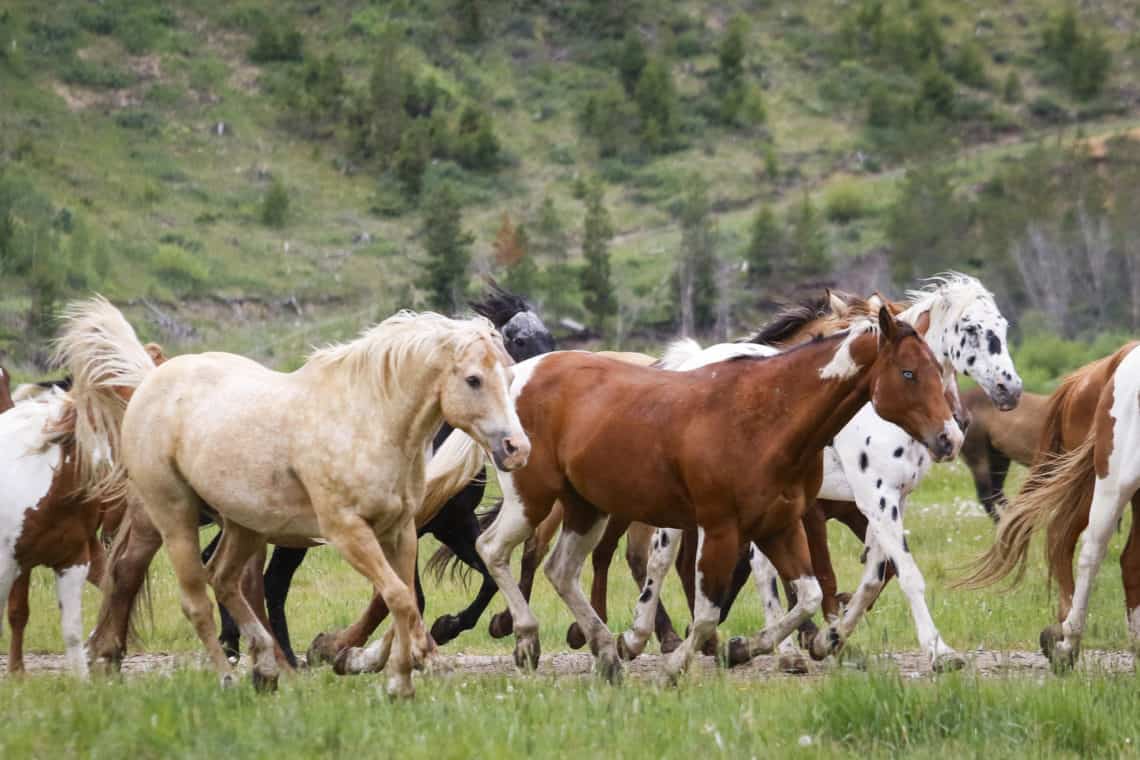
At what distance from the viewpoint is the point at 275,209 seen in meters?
46.0

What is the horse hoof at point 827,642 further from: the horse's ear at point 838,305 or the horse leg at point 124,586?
the horse leg at point 124,586

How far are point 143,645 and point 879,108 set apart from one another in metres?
51.3

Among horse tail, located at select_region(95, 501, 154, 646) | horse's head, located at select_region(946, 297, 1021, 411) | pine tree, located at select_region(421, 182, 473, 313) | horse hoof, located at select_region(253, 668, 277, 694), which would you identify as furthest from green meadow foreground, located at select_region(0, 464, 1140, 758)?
pine tree, located at select_region(421, 182, 473, 313)

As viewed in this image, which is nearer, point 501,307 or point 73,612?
point 73,612

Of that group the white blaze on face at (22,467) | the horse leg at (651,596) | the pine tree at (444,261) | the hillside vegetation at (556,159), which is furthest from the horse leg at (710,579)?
the pine tree at (444,261)

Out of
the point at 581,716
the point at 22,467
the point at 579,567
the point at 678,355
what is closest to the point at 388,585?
the point at 581,716

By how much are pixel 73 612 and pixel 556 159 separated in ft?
153

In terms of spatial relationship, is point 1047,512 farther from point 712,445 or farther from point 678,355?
point 712,445

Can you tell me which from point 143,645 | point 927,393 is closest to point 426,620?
point 143,645

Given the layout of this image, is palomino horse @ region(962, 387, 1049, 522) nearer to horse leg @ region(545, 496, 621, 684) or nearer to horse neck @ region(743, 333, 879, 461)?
horse leg @ region(545, 496, 621, 684)

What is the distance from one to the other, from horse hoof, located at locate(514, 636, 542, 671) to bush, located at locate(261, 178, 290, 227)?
3908 cm

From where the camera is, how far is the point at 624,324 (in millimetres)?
39938

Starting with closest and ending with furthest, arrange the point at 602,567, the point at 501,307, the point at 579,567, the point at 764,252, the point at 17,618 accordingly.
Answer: the point at 579,567, the point at 17,618, the point at 602,567, the point at 501,307, the point at 764,252

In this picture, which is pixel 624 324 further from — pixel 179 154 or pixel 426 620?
pixel 426 620
